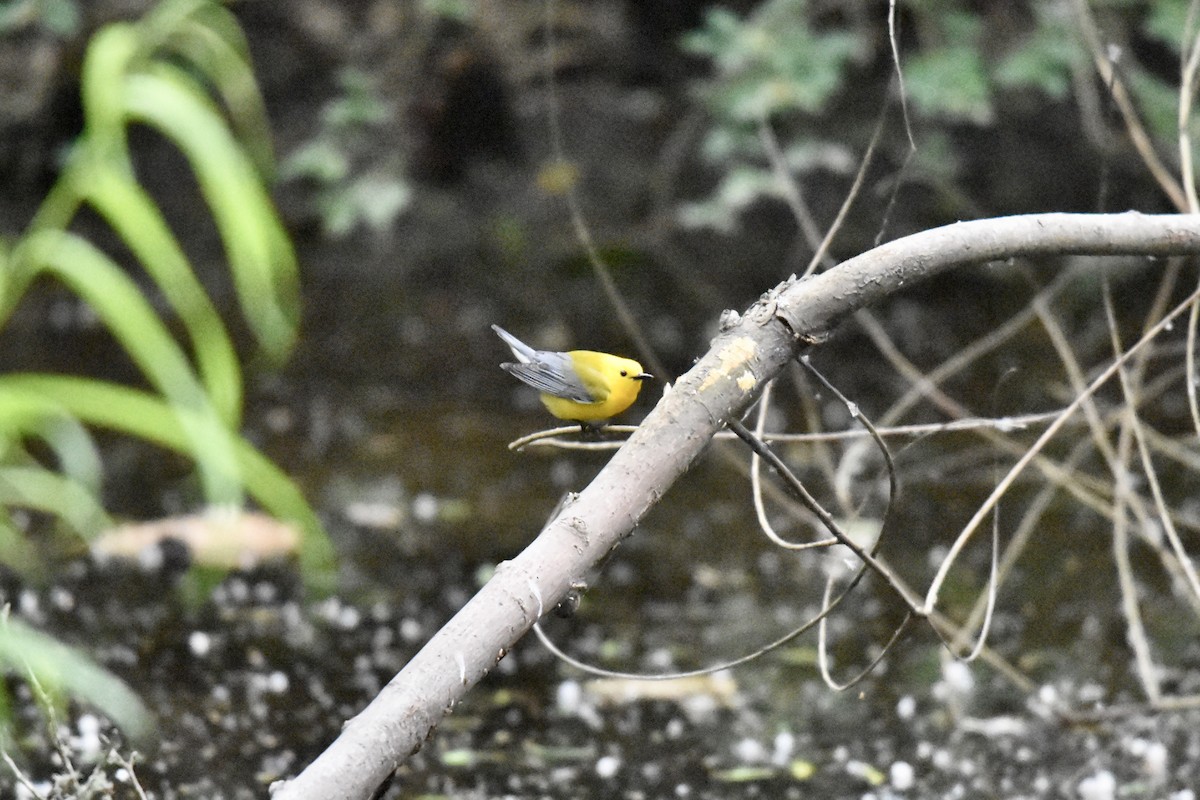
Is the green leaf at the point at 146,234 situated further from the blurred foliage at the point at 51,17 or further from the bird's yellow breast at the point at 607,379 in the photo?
the blurred foliage at the point at 51,17

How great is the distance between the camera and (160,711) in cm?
276

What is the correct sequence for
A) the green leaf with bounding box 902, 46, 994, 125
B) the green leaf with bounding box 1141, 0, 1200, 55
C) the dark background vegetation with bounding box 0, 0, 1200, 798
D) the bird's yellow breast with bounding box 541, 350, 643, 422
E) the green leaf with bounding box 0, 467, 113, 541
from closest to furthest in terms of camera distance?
1. the bird's yellow breast with bounding box 541, 350, 643, 422
2. the green leaf with bounding box 0, 467, 113, 541
3. the dark background vegetation with bounding box 0, 0, 1200, 798
4. the green leaf with bounding box 1141, 0, 1200, 55
5. the green leaf with bounding box 902, 46, 994, 125

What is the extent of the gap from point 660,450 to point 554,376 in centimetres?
21

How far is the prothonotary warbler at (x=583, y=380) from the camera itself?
149cm

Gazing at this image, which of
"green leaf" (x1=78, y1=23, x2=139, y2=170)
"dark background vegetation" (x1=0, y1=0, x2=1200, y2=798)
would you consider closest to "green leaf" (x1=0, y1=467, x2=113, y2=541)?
"green leaf" (x1=78, y1=23, x2=139, y2=170)

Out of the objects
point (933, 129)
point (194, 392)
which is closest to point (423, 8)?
point (933, 129)

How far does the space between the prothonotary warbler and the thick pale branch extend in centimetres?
5

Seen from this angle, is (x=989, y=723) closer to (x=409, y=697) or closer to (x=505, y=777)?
(x=505, y=777)

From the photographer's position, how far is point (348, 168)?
592cm

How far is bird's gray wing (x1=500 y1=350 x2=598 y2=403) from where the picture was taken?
1.54 metres

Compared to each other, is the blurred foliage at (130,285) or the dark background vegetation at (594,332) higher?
the dark background vegetation at (594,332)

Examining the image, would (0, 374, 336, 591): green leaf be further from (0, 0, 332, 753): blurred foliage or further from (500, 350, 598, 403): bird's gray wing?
(500, 350, 598, 403): bird's gray wing

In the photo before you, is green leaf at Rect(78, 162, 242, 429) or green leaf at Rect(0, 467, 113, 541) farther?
green leaf at Rect(0, 467, 113, 541)

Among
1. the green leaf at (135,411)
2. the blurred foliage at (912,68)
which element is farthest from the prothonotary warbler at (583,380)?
the blurred foliage at (912,68)
